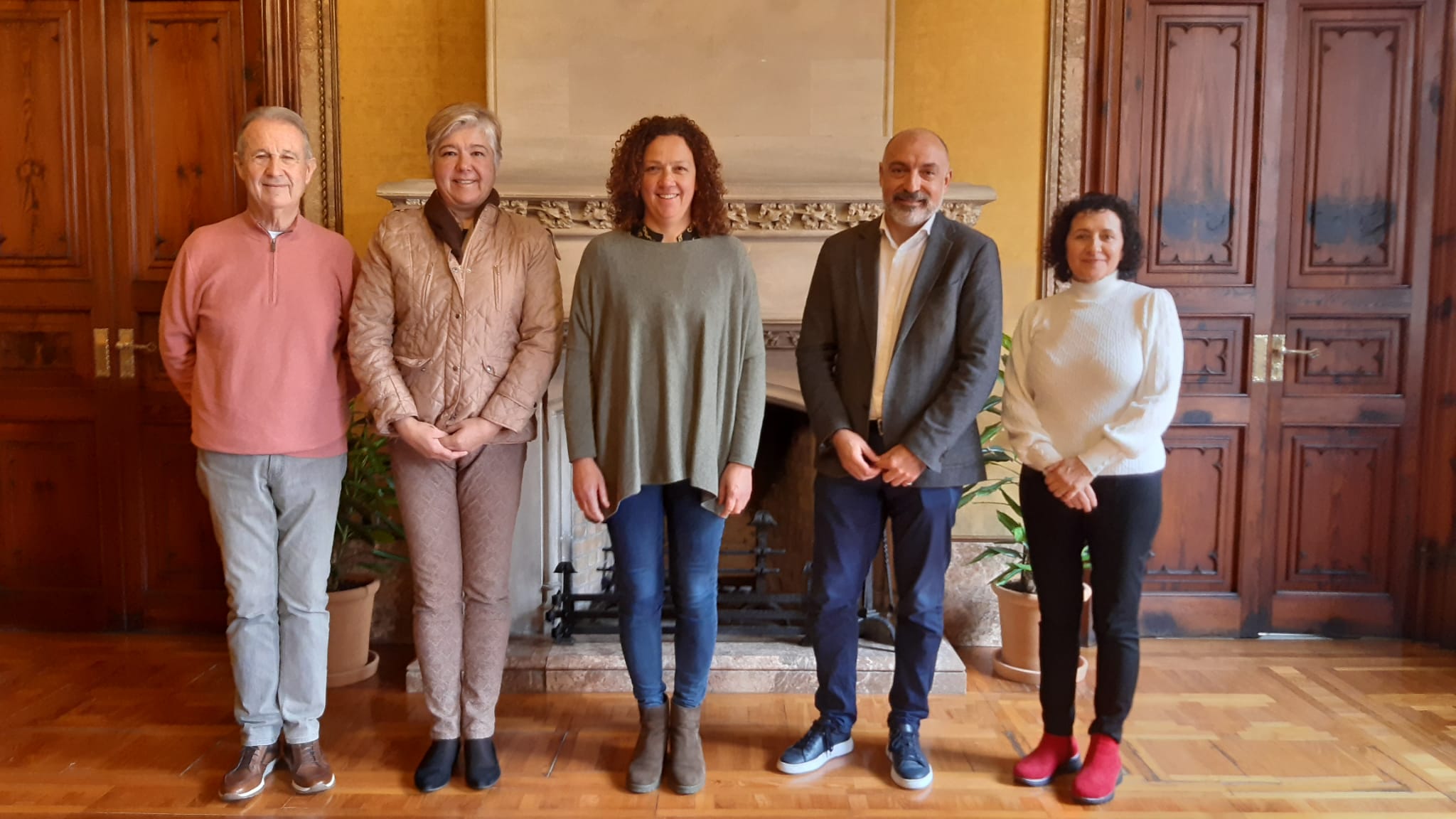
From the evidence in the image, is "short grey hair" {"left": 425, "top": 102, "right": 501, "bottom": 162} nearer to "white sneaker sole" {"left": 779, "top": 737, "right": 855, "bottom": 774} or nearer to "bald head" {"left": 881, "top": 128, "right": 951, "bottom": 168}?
"bald head" {"left": 881, "top": 128, "right": 951, "bottom": 168}

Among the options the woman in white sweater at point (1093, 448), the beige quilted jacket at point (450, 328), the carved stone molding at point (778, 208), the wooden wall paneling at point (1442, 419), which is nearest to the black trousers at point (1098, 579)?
the woman in white sweater at point (1093, 448)

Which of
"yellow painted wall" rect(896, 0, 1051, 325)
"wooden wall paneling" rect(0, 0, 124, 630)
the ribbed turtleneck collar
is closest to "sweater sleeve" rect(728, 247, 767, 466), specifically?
the ribbed turtleneck collar

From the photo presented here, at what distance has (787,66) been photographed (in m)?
2.85

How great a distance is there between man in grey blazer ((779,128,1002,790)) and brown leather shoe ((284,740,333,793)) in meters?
1.02

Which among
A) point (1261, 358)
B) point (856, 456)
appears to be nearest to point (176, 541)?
point (856, 456)

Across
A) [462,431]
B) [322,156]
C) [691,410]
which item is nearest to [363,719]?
[462,431]

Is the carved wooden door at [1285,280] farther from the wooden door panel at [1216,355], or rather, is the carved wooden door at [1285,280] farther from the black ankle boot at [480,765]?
the black ankle boot at [480,765]

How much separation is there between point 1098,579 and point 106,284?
319cm

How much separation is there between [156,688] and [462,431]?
59.1 inches

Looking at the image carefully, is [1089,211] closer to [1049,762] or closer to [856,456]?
[856,456]

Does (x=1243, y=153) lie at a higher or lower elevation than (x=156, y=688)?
higher

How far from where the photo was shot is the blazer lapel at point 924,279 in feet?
6.77

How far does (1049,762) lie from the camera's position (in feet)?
7.09

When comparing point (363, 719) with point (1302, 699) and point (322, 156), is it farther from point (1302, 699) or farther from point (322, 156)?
point (1302, 699)
